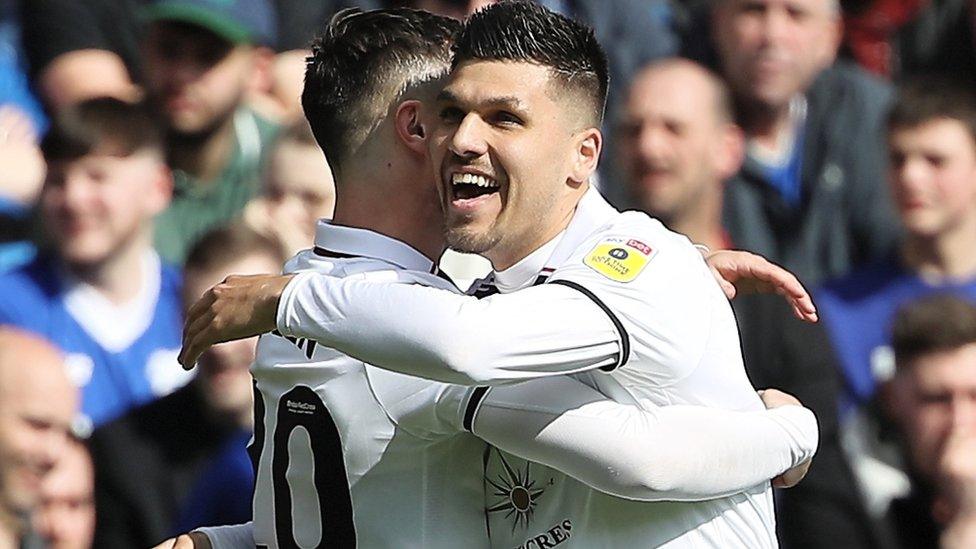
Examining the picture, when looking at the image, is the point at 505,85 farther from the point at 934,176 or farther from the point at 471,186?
the point at 934,176

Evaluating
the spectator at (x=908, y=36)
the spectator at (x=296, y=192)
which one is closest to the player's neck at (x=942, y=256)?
the spectator at (x=908, y=36)

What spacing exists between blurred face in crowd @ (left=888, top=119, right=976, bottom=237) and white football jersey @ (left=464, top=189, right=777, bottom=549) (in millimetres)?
3130

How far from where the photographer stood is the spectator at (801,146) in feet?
21.6

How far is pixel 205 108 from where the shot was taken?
6285 mm

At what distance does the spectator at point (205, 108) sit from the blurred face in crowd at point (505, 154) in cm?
275

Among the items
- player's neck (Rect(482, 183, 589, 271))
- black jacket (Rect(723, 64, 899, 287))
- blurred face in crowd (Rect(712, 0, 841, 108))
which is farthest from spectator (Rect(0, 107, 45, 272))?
player's neck (Rect(482, 183, 589, 271))

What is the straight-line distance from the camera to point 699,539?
341cm

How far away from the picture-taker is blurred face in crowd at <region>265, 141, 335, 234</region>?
20.1 feet

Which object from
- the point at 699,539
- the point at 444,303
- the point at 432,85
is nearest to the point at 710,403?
the point at 699,539

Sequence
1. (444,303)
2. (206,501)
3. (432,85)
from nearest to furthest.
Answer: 1. (444,303)
2. (432,85)
3. (206,501)

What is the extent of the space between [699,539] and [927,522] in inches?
112

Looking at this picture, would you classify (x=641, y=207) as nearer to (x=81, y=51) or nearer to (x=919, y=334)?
(x=919, y=334)

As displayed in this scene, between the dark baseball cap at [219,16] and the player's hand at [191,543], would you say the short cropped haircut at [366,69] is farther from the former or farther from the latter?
the dark baseball cap at [219,16]

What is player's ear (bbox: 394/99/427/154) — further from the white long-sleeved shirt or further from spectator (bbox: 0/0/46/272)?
spectator (bbox: 0/0/46/272)
